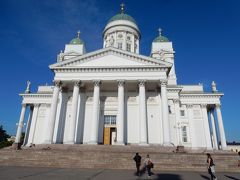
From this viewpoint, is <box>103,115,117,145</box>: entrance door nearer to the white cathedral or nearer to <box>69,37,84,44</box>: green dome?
the white cathedral

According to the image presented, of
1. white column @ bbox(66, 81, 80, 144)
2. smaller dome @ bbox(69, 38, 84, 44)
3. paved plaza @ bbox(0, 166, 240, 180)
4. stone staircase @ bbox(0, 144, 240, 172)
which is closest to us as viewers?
paved plaza @ bbox(0, 166, 240, 180)

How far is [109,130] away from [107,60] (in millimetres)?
9230

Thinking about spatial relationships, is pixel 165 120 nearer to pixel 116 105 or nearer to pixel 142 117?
pixel 142 117

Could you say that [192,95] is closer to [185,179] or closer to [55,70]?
[55,70]

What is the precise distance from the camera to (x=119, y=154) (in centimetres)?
1686

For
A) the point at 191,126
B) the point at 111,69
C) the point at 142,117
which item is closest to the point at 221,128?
the point at 191,126

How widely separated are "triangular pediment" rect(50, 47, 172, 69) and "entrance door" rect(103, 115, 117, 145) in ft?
23.8

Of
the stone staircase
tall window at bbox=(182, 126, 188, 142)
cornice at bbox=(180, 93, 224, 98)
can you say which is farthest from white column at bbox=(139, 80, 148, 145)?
cornice at bbox=(180, 93, 224, 98)

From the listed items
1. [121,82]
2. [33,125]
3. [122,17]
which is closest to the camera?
[121,82]

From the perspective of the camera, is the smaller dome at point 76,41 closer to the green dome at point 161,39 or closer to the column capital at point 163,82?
the green dome at point 161,39

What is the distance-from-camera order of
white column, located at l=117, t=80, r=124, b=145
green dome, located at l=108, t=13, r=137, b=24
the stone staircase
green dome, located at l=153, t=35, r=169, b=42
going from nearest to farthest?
the stone staircase, white column, located at l=117, t=80, r=124, b=145, green dome, located at l=153, t=35, r=169, b=42, green dome, located at l=108, t=13, r=137, b=24

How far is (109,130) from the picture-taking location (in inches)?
1041

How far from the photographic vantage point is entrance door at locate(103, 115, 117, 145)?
25984 mm

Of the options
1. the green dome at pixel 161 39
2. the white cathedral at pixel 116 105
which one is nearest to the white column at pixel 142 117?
the white cathedral at pixel 116 105
